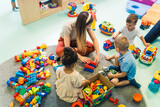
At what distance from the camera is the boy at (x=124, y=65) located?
1465 millimetres

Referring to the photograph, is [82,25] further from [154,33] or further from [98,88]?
[154,33]

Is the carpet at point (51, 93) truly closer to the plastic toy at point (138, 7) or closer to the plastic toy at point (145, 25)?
the plastic toy at point (145, 25)

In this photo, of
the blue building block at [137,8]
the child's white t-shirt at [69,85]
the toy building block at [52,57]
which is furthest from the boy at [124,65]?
the blue building block at [137,8]

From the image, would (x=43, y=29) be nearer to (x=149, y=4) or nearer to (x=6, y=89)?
(x=6, y=89)

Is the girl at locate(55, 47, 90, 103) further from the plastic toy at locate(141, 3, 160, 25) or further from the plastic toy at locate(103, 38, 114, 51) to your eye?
the plastic toy at locate(141, 3, 160, 25)

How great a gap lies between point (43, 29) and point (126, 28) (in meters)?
1.49

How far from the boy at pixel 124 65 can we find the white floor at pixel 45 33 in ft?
0.74

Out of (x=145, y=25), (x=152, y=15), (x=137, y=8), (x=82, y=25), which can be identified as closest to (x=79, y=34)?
(x=82, y=25)

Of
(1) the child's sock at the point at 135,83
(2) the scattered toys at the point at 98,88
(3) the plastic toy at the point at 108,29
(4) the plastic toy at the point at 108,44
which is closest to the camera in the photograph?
(2) the scattered toys at the point at 98,88

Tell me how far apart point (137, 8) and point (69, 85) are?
2.72m

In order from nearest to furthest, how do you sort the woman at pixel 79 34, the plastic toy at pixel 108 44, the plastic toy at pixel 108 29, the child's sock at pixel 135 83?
the woman at pixel 79 34, the child's sock at pixel 135 83, the plastic toy at pixel 108 44, the plastic toy at pixel 108 29

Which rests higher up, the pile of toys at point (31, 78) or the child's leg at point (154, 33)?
the child's leg at point (154, 33)

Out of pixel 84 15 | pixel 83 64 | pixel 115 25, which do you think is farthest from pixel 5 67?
pixel 115 25

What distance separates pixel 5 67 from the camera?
1.83 metres
